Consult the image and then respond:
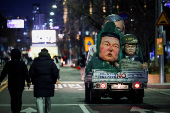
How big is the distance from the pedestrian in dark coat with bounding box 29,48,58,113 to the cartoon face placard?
122 inches

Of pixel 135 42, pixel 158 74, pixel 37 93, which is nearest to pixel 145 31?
pixel 158 74

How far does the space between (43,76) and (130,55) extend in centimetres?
429

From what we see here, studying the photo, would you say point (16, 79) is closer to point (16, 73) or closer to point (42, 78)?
point (16, 73)

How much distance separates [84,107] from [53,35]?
161ft

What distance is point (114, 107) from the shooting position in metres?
10.9

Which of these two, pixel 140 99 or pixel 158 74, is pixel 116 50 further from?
pixel 158 74

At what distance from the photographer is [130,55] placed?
11766 millimetres

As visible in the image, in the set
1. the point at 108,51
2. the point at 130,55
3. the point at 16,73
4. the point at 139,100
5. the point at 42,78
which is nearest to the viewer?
the point at 42,78

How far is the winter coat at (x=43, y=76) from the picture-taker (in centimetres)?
827

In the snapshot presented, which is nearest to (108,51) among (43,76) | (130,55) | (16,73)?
(130,55)

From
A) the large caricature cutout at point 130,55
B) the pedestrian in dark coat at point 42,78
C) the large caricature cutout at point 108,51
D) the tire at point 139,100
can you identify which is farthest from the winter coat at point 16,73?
the tire at point 139,100

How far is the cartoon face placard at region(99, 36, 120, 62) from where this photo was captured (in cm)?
1123

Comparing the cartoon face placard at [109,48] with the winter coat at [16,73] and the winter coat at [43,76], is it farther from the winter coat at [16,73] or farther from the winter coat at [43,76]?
the winter coat at [16,73]

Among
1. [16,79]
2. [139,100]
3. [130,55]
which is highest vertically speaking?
[130,55]
